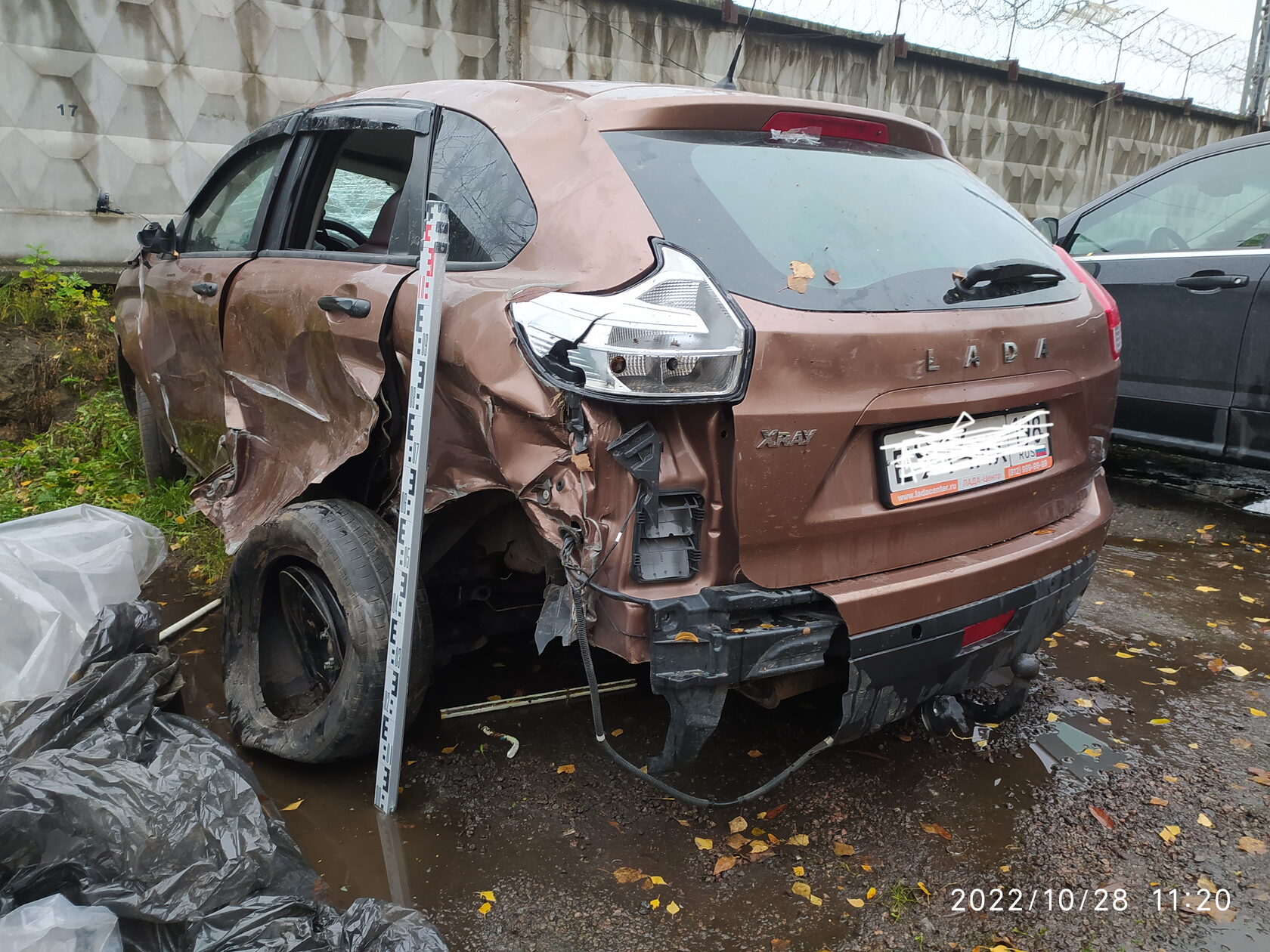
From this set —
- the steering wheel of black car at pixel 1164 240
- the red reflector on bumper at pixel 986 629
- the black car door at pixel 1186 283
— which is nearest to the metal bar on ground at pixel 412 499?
the red reflector on bumper at pixel 986 629

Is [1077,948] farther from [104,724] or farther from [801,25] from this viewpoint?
[801,25]

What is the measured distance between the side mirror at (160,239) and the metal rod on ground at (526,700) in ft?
7.78

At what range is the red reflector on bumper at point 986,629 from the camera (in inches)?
85.3

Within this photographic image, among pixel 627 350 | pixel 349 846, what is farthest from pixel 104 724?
pixel 627 350

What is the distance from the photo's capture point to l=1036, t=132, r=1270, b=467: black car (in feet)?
14.4

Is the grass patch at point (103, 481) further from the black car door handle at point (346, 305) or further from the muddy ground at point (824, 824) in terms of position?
the black car door handle at point (346, 305)

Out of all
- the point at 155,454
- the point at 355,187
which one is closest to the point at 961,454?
the point at 355,187

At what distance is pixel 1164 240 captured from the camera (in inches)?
191

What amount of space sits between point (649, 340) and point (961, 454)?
86cm

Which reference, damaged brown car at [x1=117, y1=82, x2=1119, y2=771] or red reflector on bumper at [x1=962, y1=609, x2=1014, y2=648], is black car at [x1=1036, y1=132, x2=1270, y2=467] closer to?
damaged brown car at [x1=117, y1=82, x2=1119, y2=771]

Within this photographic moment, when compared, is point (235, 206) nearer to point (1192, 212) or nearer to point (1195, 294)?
point (1195, 294)

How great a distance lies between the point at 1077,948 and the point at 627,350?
1.64 m

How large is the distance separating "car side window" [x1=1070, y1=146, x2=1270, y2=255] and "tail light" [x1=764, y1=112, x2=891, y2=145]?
9.55 ft

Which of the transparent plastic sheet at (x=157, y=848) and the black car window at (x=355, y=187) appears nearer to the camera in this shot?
the transparent plastic sheet at (x=157, y=848)
